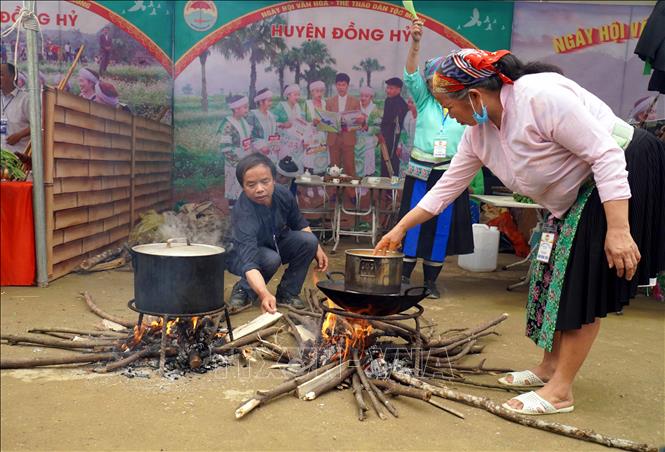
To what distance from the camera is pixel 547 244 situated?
2.93 m

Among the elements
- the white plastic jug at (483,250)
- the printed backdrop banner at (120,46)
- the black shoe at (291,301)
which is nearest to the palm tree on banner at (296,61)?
the printed backdrop banner at (120,46)

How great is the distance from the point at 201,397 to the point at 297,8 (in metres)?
6.94

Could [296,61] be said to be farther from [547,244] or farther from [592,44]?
[547,244]

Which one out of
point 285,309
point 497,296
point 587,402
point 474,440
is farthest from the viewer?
point 497,296

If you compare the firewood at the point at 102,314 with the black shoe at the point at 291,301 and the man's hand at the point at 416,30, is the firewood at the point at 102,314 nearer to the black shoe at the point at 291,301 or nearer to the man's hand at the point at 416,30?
the black shoe at the point at 291,301

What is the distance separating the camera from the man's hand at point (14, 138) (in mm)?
4691

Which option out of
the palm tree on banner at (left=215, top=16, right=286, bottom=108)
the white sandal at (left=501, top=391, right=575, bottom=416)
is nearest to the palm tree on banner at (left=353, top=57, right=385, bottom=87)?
the palm tree on banner at (left=215, top=16, right=286, bottom=108)

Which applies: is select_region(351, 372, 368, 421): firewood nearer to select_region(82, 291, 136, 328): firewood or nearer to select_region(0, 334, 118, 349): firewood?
select_region(0, 334, 118, 349): firewood

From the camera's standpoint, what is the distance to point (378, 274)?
2961 millimetres

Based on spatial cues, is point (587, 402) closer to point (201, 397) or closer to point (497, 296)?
point (201, 397)

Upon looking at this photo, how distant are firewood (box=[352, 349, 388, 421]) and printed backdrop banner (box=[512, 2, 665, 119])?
265 inches

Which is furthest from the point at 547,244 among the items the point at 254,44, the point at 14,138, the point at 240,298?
the point at 254,44

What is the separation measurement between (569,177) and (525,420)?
113 centimetres

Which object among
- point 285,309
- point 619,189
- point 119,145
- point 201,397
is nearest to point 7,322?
point 201,397
